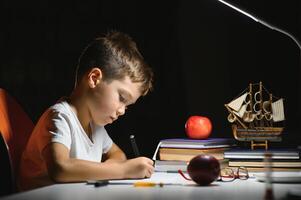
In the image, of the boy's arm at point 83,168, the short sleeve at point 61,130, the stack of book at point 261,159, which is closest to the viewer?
the boy's arm at point 83,168

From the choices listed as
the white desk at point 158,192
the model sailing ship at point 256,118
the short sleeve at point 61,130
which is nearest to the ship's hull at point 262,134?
the model sailing ship at point 256,118

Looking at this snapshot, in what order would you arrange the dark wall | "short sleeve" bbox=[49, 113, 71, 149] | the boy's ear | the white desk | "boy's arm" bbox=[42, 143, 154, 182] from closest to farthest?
1. the white desk
2. "boy's arm" bbox=[42, 143, 154, 182]
3. "short sleeve" bbox=[49, 113, 71, 149]
4. the boy's ear
5. the dark wall

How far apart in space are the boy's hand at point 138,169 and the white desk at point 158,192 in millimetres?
76

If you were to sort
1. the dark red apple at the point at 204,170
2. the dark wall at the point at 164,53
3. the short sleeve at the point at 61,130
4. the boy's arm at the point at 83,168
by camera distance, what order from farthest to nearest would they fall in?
the dark wall at the point at 164,53 → the short sleeve at the point at 61,130 → the boy's arm at the point at 83,168 → the dark red apple at the point at 204,170

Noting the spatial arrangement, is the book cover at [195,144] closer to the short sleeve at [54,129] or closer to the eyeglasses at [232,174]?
the eyeglasses at [232,174]

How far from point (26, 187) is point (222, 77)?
939 millimetres

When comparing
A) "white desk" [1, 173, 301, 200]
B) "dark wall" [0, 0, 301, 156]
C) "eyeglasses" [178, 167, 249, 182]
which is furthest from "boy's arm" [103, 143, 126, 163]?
"white desk" [1, 173, 301, 200]

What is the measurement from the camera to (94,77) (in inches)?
72.9

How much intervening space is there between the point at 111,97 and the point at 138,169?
359mm

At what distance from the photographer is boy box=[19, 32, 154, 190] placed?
1549 mm

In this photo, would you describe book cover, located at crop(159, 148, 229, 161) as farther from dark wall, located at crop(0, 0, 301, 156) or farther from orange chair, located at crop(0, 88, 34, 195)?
orange chair, located at crop(0, 88, 34, 195)

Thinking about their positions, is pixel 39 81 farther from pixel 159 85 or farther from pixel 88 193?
pixel 88 193

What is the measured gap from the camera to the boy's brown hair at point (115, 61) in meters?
1.86

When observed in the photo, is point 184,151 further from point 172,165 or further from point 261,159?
point 261,159
